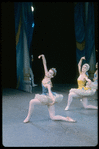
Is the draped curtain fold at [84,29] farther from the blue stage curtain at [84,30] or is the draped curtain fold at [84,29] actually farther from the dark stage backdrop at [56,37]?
the dark stage backdrop at [56,37]

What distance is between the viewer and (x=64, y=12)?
30.0 feet

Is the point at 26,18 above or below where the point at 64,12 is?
below

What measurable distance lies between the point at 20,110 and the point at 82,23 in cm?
524

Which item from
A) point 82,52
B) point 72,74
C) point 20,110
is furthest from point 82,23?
point 20,110

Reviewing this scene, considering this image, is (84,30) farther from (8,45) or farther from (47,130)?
(47,130)

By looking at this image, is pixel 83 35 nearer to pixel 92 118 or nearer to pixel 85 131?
pixel 92 118

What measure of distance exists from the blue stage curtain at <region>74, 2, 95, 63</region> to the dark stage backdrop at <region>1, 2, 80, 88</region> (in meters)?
0.96

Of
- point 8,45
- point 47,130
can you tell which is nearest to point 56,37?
point 8,45

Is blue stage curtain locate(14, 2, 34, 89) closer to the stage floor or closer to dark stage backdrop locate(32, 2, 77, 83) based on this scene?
dark stage backdrop locate(32, 2, 77, 83)

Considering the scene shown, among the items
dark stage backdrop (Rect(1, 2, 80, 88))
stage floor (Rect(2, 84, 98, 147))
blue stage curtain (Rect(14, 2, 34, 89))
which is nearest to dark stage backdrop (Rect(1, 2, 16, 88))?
dark stage backdrop (Rect(1, 2, 80, 88))

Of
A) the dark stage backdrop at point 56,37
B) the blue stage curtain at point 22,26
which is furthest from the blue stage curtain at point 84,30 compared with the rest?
the blue stage curtain at point 22,26

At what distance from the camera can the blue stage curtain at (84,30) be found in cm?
827

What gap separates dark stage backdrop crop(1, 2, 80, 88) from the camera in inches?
352

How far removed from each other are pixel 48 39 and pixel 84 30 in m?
1.85
